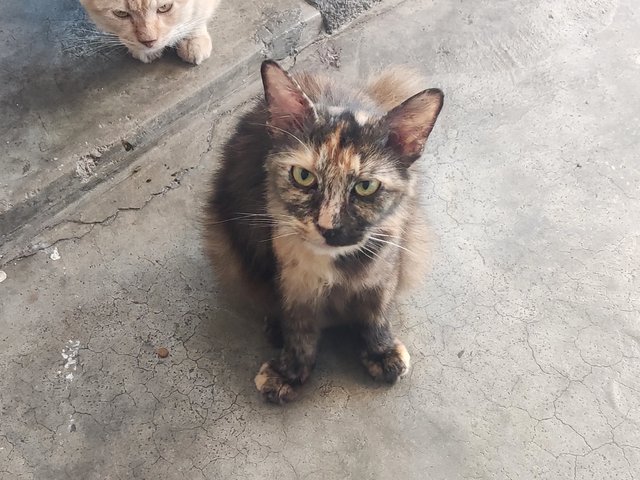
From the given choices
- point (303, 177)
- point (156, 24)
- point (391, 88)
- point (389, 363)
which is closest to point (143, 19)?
point (156, 24)

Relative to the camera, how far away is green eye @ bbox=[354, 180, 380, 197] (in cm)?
148

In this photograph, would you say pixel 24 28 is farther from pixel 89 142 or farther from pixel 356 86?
pixel 356 86

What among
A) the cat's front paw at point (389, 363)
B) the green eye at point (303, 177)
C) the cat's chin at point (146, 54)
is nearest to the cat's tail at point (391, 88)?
the green eye at point (303, 177)

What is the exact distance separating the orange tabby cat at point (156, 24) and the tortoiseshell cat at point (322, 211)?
69cm

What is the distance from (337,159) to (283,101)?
0.20 metres

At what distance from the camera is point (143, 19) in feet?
7.27

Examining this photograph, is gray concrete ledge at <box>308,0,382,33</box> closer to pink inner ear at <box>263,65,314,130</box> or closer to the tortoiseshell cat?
the tortoiseshell cat

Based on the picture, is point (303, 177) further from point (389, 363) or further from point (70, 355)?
point (70, 355)

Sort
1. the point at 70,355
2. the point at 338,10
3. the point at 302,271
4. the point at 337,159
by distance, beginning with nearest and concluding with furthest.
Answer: the point at 337,159, the point at 302,271, the point at 70,355, the point at 338,10

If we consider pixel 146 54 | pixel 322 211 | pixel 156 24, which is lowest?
pixel 146 54

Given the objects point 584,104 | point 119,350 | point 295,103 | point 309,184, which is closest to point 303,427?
point 119,350

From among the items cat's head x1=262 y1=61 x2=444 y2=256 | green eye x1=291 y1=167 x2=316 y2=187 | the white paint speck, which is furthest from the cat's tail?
the white paint speck

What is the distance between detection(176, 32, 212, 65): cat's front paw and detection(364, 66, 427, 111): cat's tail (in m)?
0.92

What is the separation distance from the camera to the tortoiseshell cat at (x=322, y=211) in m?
1.46
